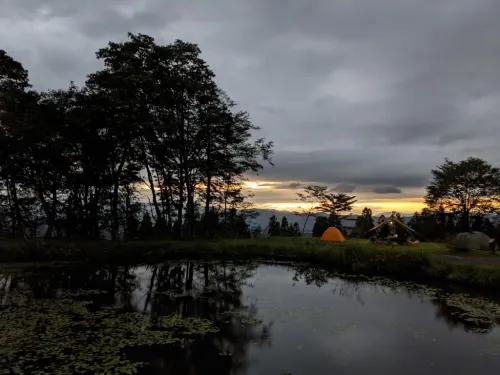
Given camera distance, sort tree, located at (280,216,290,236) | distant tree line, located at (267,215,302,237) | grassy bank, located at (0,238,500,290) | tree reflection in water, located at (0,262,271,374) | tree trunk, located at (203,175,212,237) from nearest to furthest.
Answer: tree reflection in water, located at (0,262,271,374), grassy bank, located at (0,238,500,290), tree trunk, located at (203,175,212,237), tree, located at (280,216,290,236), distant tree line, located at (267,215,302,237)

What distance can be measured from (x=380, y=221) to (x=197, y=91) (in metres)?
14.3

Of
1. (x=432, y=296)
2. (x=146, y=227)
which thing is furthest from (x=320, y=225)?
(x=432, y=296)

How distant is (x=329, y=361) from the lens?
24.2 ft

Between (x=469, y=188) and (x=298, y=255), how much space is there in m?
17.3

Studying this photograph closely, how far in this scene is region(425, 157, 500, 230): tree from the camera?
95.2 feet

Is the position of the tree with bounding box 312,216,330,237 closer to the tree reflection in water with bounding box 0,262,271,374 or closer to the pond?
the tree reflection in water with bounding box 0,262,271,374

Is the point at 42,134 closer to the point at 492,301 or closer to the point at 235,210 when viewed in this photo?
the point at 235,210

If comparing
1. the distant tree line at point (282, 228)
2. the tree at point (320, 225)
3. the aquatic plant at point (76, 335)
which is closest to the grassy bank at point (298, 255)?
the aquatic plant at point (76, 335)

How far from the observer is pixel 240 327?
30.5 ft

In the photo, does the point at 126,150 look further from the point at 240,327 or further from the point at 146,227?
the point at 240,327

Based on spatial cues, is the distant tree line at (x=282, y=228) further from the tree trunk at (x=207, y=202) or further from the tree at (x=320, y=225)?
the tree trunk at (x=207, y=202)

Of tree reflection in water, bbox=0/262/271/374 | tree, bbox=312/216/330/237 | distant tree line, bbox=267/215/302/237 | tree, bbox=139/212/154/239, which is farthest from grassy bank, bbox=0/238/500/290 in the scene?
tree, bbox=312/216/330/237

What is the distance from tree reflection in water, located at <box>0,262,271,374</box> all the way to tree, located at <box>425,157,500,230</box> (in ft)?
62.4

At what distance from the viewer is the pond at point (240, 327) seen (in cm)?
707
